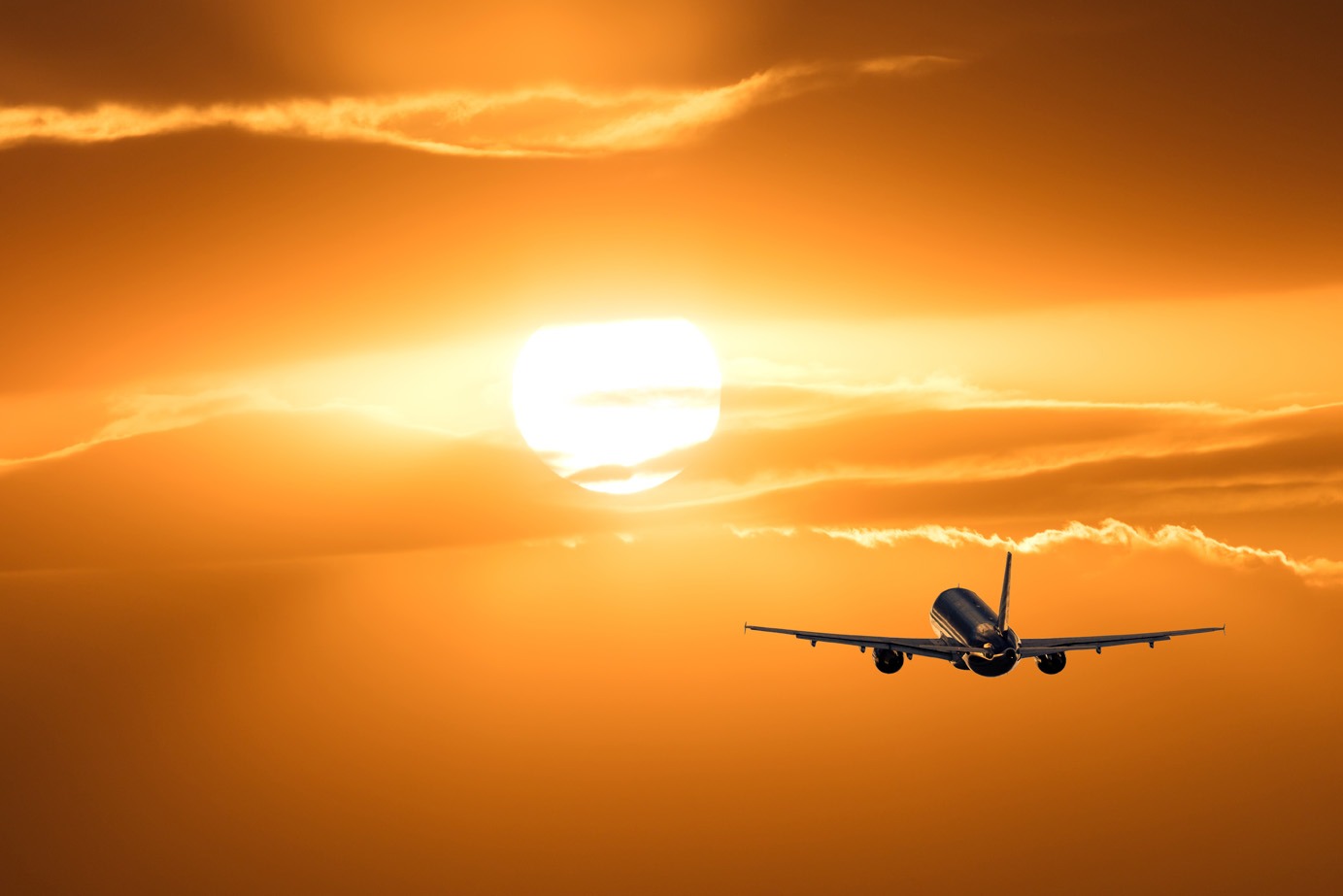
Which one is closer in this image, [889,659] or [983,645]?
[983,645]

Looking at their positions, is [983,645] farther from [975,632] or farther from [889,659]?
[889,659]

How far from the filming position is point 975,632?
16438 centimetres

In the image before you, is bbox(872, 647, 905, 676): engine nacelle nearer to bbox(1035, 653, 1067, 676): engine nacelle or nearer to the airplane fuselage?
the airplane fuselage

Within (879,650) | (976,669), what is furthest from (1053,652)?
(879,650)

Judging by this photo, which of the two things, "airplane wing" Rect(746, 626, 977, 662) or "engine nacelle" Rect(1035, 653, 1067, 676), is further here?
"engine nacelle" Rect(1035, 653, 1067, 676)

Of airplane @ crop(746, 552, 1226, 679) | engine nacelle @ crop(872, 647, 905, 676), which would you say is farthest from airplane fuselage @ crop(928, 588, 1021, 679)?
engine nacelle @ crop(872, 647, 905, 676)

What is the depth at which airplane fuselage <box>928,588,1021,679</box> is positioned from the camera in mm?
156750

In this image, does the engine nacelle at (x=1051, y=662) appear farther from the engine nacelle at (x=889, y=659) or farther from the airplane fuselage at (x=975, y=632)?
the engine nacelle at (x=889, y=659)

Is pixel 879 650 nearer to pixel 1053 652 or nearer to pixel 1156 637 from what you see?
pixel 1053 652

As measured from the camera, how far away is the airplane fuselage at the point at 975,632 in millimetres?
Result: 156750

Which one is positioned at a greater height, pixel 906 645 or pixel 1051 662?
pixel 906 645

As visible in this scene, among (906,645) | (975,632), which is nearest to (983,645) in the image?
(975,632)

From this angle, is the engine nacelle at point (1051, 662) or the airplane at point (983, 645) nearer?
the airplane at point (983, 645)

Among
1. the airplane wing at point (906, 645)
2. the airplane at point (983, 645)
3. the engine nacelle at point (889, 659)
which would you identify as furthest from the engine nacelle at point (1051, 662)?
the engine nacelle at point (889, 659)
